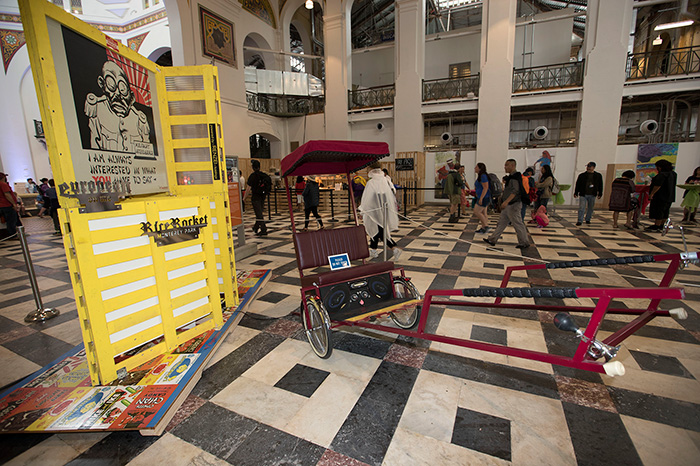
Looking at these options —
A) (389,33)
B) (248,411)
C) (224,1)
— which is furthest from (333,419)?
(389,33)

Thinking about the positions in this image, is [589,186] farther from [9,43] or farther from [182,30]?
[9,43]

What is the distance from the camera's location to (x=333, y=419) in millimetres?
1931

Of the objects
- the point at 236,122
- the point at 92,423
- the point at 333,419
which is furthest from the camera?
the point at 236,122

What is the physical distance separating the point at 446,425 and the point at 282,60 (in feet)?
60.0

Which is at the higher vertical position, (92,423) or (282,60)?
(282,60)

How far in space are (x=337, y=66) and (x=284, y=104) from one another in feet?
11.5

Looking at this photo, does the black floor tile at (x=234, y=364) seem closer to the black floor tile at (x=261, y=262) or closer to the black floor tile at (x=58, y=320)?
the black floor tile at (x=58, y=320)

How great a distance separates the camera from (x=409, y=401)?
6.76 ft

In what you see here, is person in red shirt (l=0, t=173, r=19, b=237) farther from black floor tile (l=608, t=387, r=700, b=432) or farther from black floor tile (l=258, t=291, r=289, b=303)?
black floor tile (l=608, t=387, r=700, b=432)

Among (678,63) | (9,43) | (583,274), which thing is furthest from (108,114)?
(9,43)

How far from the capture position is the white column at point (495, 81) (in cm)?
1237

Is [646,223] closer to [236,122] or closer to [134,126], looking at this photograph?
[134,126]

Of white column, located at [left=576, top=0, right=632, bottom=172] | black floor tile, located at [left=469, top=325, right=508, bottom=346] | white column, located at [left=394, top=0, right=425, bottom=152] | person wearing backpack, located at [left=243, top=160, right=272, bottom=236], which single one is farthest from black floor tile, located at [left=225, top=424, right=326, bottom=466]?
white column, located at [left=576, top=0, right=632, bottom=172]

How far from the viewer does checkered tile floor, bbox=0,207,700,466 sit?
1687mm
